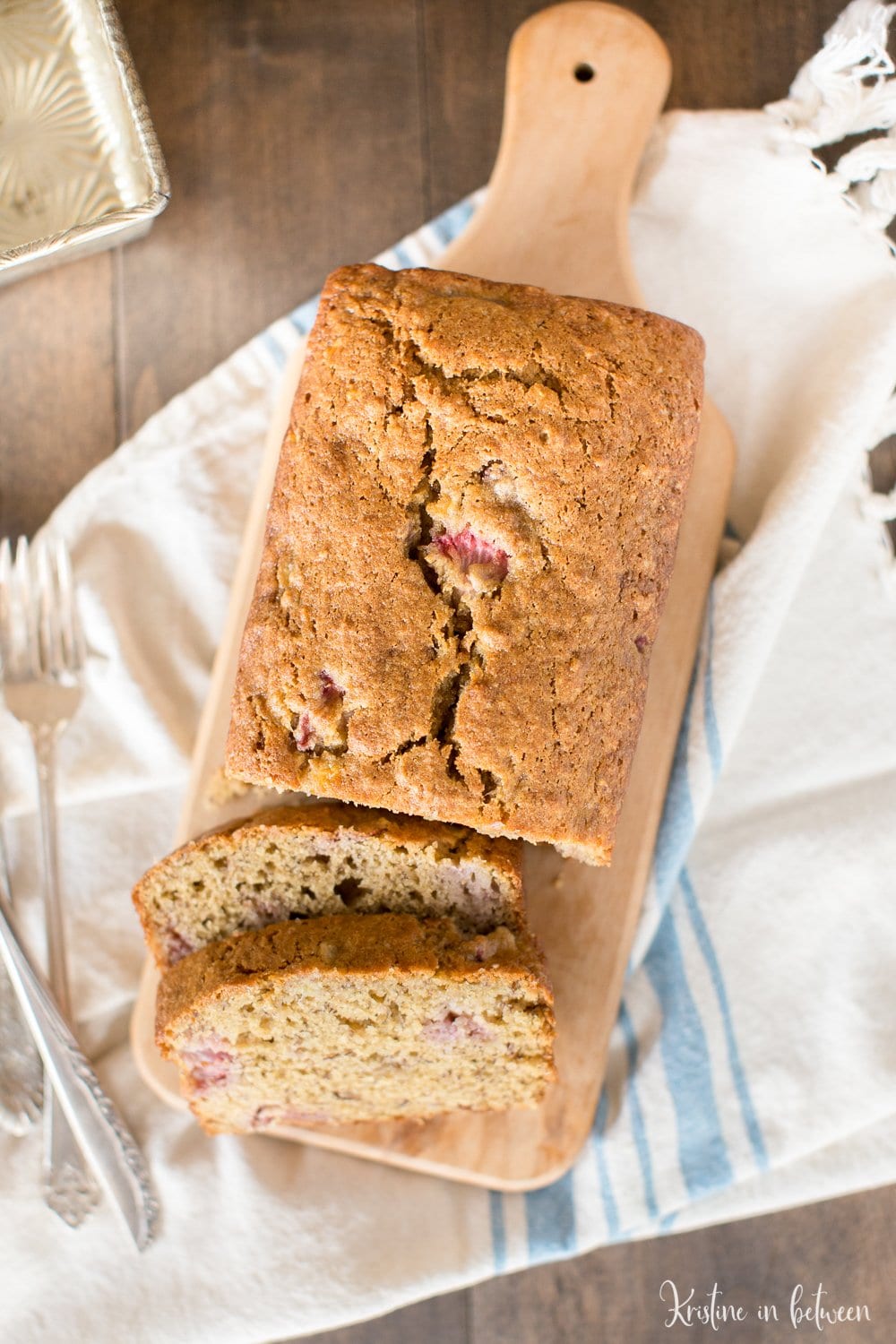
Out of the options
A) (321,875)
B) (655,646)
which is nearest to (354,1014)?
(321,875)

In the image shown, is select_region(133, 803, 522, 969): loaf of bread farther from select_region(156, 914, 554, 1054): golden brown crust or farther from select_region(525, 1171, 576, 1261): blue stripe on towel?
select_region(525, 1171, 576, 1261): blue stripe on towel

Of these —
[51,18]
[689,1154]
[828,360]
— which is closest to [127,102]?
[51,18]

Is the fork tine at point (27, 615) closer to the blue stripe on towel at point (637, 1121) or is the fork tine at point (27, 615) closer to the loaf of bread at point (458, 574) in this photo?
the loaf of bread at point (458, 574)

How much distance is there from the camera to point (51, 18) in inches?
93.0

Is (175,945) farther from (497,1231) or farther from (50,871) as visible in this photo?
(497,1231)

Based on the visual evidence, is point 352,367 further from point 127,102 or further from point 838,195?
point 838,195

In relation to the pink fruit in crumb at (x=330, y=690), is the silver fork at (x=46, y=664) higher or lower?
lower

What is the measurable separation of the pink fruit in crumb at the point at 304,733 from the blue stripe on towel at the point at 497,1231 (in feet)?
3.69

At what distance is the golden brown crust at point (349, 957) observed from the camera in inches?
76.4

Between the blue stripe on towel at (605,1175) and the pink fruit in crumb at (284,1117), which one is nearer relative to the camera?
the pink fruit in crumb at (284,1117)

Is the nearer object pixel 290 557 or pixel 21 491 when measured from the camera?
pixel 290 557

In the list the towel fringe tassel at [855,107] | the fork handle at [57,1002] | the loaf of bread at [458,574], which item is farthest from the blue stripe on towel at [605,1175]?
the towel fringe tassel at [855,107]

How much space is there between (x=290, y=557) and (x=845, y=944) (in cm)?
142

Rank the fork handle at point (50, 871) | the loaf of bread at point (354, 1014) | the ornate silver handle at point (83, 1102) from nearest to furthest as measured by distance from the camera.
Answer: the loaf of bread at point (354, 1014)
the ornate silver handle at point (83, 1102)
the fork handle at point (50, 871)
